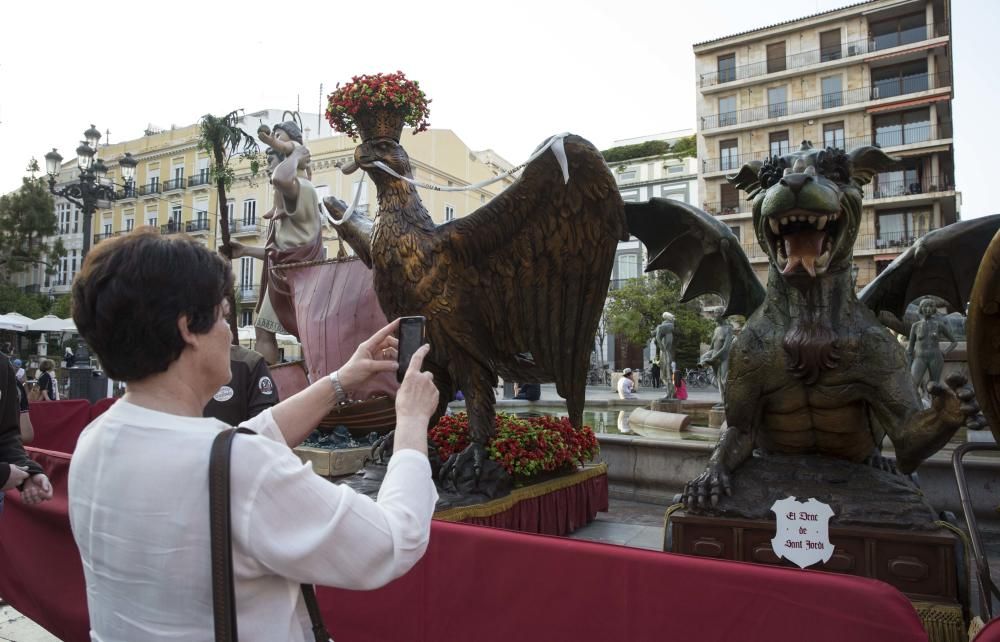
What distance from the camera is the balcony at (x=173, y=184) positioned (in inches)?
1400

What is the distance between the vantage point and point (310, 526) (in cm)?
99

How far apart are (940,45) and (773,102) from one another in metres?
7.52

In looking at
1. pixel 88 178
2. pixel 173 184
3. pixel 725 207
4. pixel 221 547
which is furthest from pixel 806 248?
pixel 173 184

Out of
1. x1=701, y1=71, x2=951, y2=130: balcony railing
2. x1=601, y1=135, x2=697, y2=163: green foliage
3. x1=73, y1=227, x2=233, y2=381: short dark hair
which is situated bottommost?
x1=73, y1=227, x2=233, y2=381: short dark hair

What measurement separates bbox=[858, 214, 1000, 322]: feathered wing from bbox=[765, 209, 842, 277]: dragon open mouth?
36cm

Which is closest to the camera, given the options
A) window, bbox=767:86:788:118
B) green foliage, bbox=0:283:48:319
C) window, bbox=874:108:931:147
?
green foliage, bbox=0:283:48:319

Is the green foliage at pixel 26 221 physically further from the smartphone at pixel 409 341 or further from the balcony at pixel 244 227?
the smartphone at pixel 409 341

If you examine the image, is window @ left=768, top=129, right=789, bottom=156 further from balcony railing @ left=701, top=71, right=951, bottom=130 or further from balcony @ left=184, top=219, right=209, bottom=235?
balcony @ left=184, top=219, right=209, bottom=235

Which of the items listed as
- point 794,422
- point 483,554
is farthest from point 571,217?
point 483,554

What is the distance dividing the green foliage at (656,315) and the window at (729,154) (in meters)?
8.37

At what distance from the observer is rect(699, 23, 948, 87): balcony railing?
31.2 m

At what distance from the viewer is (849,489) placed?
2.52 meters

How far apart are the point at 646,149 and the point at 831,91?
52.0 feet

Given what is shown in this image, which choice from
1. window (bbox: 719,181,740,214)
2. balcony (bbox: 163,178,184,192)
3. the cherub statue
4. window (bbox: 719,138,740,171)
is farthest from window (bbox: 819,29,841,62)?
balcony (bbox: 163,178,184,192)
